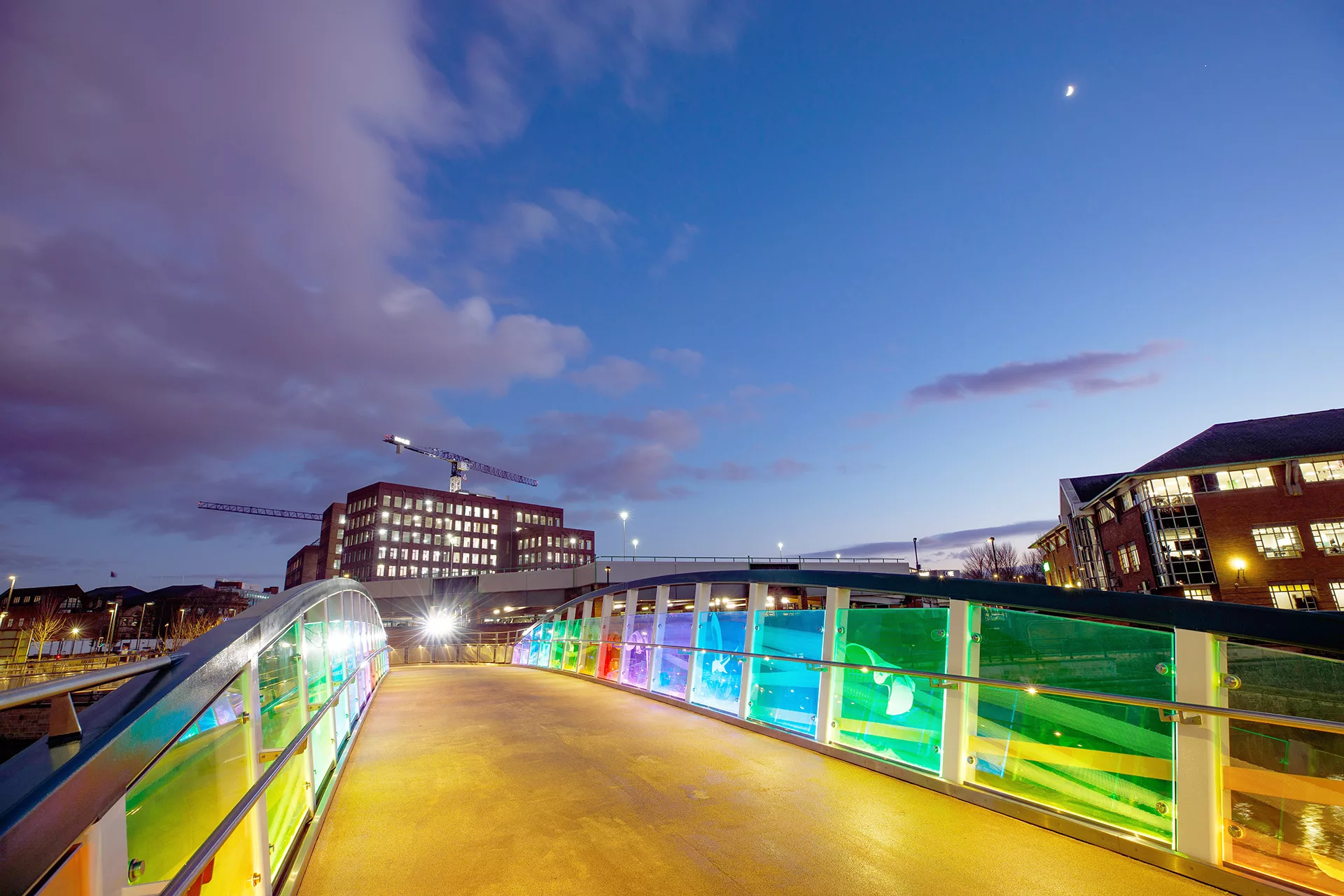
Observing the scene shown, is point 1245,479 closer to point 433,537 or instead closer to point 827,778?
point 827,778

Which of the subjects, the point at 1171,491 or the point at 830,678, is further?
the point at 1171,491

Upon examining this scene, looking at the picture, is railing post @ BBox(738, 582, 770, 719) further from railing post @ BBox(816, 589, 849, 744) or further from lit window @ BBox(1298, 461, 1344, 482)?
lit window @ BBox(1298, 461, 1344, 482)

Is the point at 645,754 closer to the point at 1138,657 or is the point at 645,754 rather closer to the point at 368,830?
the point at 368,830

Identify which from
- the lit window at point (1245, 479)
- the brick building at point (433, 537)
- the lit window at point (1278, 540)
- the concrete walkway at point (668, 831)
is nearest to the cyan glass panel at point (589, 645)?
the concrete walkway at point (668, 831)

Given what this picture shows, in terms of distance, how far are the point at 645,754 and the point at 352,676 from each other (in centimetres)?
361

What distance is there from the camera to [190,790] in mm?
2484

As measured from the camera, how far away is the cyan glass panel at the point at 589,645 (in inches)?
590

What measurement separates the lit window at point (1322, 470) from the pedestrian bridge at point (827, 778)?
3918cm

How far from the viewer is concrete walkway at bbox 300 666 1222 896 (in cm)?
358

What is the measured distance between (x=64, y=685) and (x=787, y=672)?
6.80m

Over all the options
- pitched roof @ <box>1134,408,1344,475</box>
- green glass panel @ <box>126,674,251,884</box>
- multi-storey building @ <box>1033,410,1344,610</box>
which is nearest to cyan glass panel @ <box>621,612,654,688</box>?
green glass panel @ <box>126,674,251,884</box>

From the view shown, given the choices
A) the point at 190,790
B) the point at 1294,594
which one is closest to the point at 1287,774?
the point at 190,790

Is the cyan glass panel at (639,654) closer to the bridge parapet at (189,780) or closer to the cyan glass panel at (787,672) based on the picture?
the cyan glass panel at (787,672)

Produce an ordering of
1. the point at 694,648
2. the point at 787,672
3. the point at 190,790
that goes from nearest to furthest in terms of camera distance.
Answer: the point at 190,790 < the point at 787,672 < the point at 694,648
